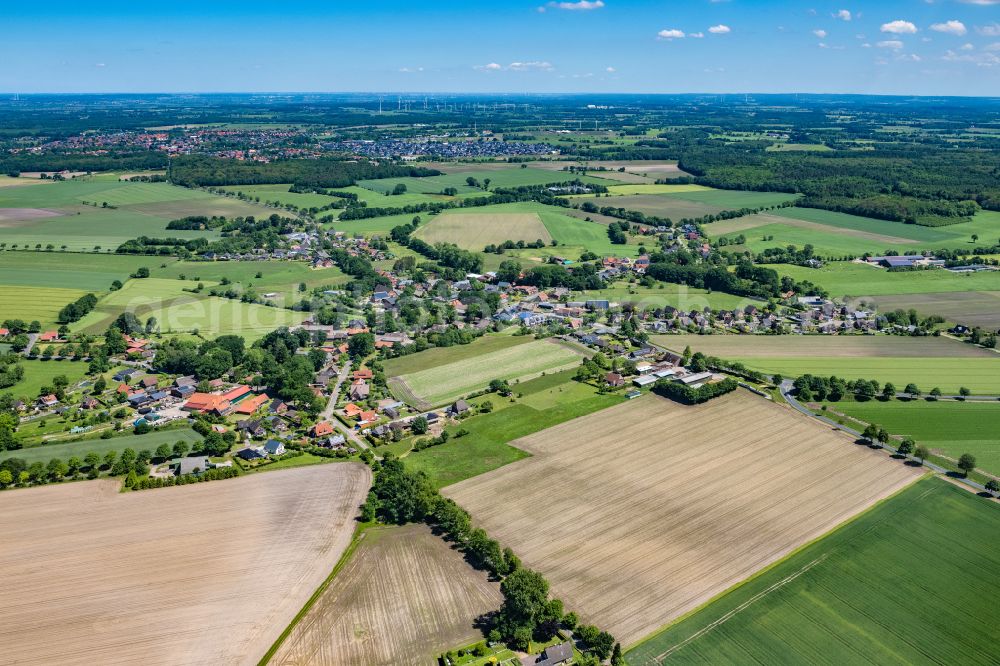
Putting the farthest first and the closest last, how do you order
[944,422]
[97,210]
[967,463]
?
[97,210], [944,422], [967,463]

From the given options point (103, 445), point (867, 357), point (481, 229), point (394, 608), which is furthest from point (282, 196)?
point (394, 608)

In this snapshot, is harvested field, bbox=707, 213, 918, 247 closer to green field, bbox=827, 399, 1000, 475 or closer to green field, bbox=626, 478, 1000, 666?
green field, bbox=827, 399, 1000, 475

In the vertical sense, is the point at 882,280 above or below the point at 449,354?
above

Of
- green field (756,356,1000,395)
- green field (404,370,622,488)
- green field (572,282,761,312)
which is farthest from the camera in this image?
green field (572,282,761,312)

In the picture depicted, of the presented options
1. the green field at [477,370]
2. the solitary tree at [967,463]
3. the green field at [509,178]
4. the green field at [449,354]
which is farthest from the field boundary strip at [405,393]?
the green field at [509,178]

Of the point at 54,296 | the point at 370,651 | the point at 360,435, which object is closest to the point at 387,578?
the point at 370,651

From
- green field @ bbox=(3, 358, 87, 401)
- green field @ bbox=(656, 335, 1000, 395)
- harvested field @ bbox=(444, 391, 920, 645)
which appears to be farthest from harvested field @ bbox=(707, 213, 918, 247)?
green field @ bbox=(3, 358, 87, 401)

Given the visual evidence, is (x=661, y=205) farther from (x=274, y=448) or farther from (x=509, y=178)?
(x=274, y=448)
